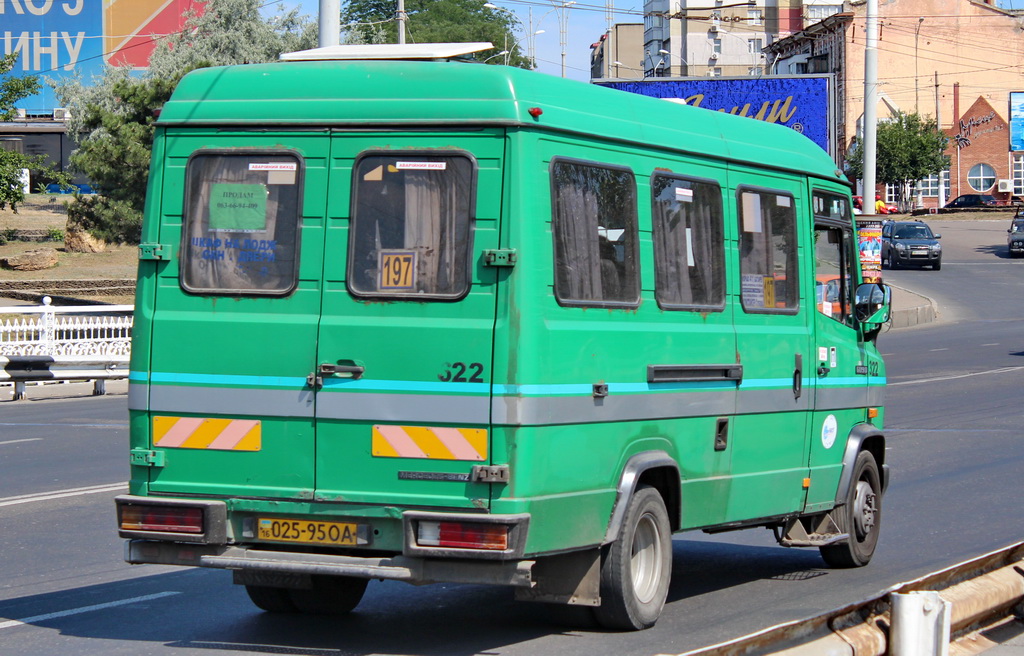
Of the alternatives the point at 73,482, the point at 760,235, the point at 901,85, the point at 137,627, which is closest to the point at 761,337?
the point at 760,235

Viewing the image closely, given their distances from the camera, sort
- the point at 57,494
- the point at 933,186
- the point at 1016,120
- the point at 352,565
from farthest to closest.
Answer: the point at 933,186
the point at 1016,120
the point at 57,494
the point at 352,565

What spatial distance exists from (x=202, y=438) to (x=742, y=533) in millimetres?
5471

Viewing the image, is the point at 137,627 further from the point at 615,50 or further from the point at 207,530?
the point at 615,50

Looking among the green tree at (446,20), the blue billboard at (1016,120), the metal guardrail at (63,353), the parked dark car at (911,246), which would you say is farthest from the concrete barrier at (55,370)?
the green tree at (446,20)

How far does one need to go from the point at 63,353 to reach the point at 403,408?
749 inches

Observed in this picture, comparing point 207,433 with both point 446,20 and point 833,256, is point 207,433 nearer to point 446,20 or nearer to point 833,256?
point 833,256

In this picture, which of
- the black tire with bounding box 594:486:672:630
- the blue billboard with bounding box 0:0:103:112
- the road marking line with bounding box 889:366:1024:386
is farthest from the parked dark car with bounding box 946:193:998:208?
the black tire with bounding box 594:486:672:630

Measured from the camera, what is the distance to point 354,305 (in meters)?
6.35

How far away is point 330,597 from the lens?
7.53m

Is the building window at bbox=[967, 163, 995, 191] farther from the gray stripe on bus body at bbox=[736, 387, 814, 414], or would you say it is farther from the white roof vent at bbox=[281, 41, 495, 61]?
→ the white roof vent at bbox=[281, 41, 495, 61]

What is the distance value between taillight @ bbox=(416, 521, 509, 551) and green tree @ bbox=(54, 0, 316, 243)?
22.3 metres

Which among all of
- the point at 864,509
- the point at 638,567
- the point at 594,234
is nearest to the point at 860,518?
the point at 864,509

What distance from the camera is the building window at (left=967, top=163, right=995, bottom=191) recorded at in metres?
94.0

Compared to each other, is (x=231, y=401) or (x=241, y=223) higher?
(x=241, y=223)
